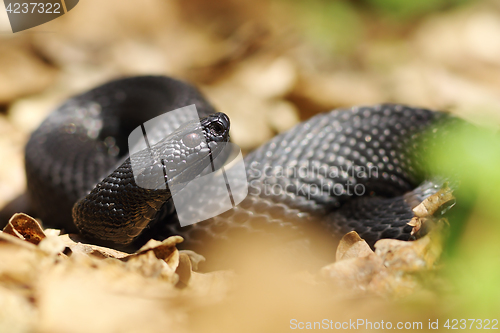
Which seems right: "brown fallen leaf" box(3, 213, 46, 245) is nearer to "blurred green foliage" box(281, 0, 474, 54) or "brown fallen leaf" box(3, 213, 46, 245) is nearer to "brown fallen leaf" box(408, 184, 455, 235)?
"brown fallen leaf" box(408, 184, 455, 235)

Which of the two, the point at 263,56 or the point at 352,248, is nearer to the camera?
the point at 352,248

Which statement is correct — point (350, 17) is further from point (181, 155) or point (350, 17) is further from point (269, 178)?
point (181, 155)

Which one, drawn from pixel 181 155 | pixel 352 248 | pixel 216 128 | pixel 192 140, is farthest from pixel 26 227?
pixel 352 248

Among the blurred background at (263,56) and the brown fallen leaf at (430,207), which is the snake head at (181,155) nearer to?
the brown fallen leaf at (430,207)

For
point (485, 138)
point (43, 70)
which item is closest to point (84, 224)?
point (485, 138)

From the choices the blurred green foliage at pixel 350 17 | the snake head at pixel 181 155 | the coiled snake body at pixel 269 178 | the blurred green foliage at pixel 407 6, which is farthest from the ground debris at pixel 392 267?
the blurred green foliage at pixel 407 6

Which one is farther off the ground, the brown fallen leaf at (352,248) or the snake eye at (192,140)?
the snake eye at (192,140)
